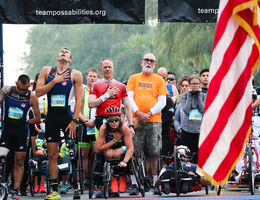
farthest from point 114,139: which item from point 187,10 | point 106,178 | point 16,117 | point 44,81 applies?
point 187,10

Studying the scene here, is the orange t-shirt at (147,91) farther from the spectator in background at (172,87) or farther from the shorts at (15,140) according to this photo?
the spectator in background at (172,87)

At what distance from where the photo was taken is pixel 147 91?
1205 cm

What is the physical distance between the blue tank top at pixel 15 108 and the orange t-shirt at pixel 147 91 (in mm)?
1936

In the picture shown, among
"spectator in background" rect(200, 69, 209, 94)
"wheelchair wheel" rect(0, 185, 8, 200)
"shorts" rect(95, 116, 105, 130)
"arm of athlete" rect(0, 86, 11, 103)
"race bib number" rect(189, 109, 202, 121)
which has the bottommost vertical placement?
"wheelchair wheel" rect(0, 185, 8, 200)

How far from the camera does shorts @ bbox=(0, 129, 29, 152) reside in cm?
1109

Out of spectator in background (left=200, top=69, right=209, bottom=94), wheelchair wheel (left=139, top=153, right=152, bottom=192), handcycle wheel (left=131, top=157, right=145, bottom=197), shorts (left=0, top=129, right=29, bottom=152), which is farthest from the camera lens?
spectator in background (left=200, top=69, right=209, bottom=94)

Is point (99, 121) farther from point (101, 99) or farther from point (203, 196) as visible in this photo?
point (203, 196)

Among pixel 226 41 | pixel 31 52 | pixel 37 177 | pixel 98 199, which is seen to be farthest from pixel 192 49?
pixel 31 52

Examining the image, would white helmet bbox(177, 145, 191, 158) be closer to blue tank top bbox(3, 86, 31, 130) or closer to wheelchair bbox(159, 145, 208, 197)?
wheelchair bbox(159, 145, 208, 197)

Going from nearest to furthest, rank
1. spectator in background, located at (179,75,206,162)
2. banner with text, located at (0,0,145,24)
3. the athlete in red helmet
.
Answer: the athlete in red helmet, banner with text, located at (0,0,145,24), spectator in background, located at (179,75,206,162)

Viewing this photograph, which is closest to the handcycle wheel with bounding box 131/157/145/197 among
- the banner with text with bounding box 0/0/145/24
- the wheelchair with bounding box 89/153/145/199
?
the wheelchair with bounding box 89/153/145/199

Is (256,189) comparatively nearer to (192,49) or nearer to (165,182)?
(165,182)

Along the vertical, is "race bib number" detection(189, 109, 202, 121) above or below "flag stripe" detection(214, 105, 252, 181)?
above

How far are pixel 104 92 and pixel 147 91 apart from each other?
1.02 metres
